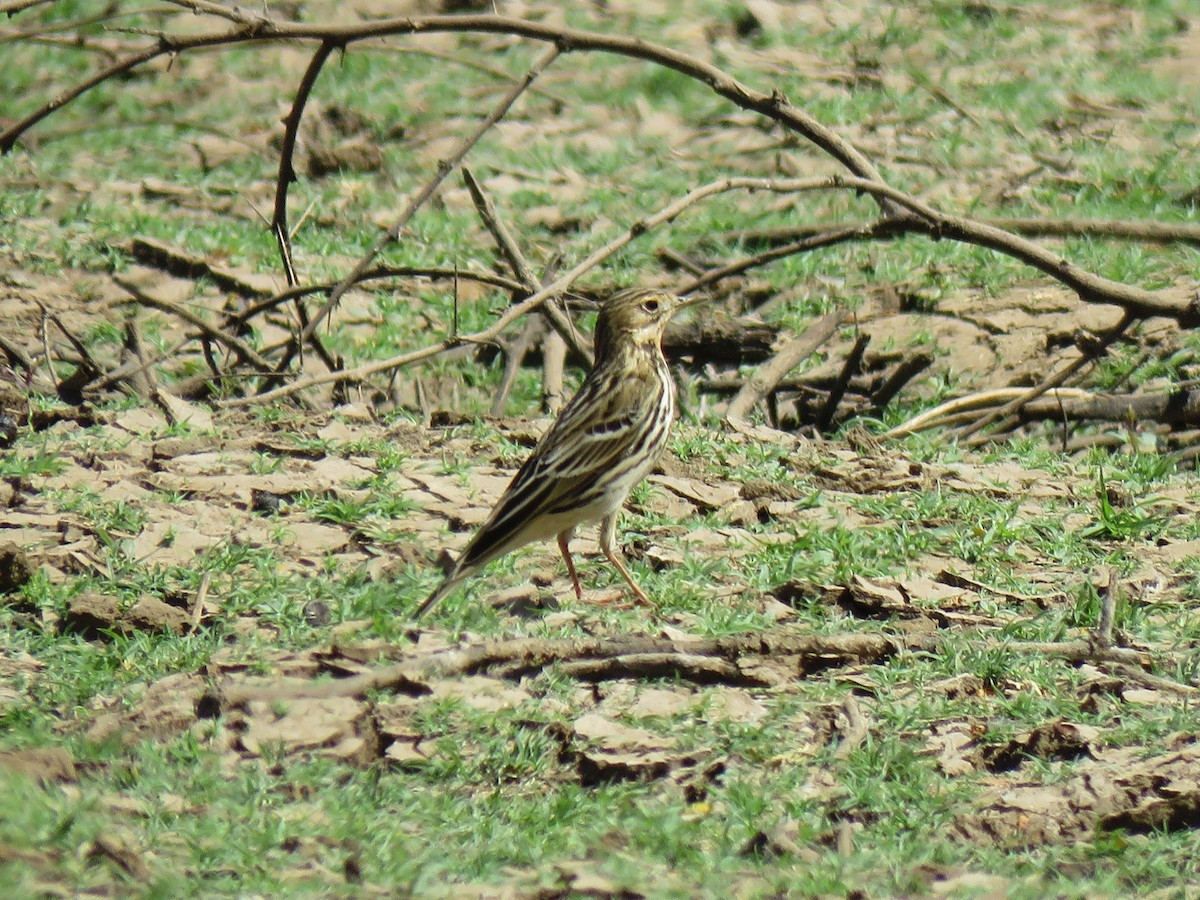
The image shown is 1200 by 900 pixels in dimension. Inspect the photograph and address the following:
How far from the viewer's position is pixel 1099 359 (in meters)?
8.69

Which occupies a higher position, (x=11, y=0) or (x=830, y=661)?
(x=11, y=0)

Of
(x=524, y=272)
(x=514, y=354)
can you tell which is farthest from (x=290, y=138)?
(x=514, y=354)

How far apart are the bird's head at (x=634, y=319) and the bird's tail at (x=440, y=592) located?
1633mm

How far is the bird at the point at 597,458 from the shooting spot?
6062 mm

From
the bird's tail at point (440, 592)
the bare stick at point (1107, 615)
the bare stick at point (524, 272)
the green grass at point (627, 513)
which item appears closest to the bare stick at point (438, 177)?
the green grass at point (627, 513)

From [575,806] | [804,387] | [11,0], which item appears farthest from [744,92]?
[575,806]

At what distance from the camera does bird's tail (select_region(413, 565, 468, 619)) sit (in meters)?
5.81

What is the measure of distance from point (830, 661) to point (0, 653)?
2748mm

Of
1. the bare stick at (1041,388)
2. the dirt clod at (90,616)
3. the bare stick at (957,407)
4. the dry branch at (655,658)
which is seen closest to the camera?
the dry branch at (655,658)

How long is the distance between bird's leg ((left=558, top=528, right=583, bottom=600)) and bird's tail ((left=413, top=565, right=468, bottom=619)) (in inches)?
22.3

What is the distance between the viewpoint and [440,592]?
19.2ft

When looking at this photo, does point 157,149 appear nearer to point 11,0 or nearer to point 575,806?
point 11,0

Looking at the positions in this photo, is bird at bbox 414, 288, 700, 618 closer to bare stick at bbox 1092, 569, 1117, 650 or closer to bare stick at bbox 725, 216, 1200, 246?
bare stick at bbox 1092, 569, 1117, 650

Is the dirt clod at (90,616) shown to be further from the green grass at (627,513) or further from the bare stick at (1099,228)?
the bare stick at (1099,228)
